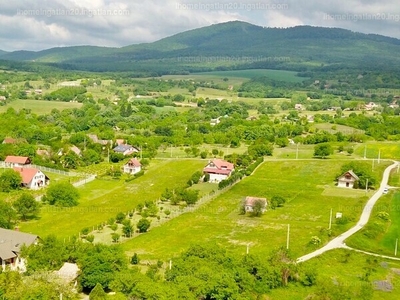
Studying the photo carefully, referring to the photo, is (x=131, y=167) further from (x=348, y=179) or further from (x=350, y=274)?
(x=350, y=274)

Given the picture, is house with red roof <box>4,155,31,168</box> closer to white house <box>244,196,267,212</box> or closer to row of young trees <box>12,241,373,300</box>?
white house <box>244,196,267,212</box>

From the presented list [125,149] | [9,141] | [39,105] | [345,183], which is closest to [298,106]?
[39,105]

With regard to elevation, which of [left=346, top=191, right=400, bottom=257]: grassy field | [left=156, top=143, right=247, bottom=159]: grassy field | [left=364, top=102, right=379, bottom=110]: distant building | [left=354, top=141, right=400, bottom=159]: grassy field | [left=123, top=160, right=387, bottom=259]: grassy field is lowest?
[left=156, top=143, right=247, bottom=159]: grassy field

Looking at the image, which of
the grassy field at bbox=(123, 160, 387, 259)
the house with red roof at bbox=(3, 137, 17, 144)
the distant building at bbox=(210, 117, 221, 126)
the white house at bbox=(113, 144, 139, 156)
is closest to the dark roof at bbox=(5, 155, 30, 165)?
the house with red roof at bbox=(3, 137, 17, 144)

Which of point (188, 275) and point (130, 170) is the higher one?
point (188, 275)

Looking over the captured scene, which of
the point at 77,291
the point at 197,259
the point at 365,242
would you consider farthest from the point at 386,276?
the point at 77,291
